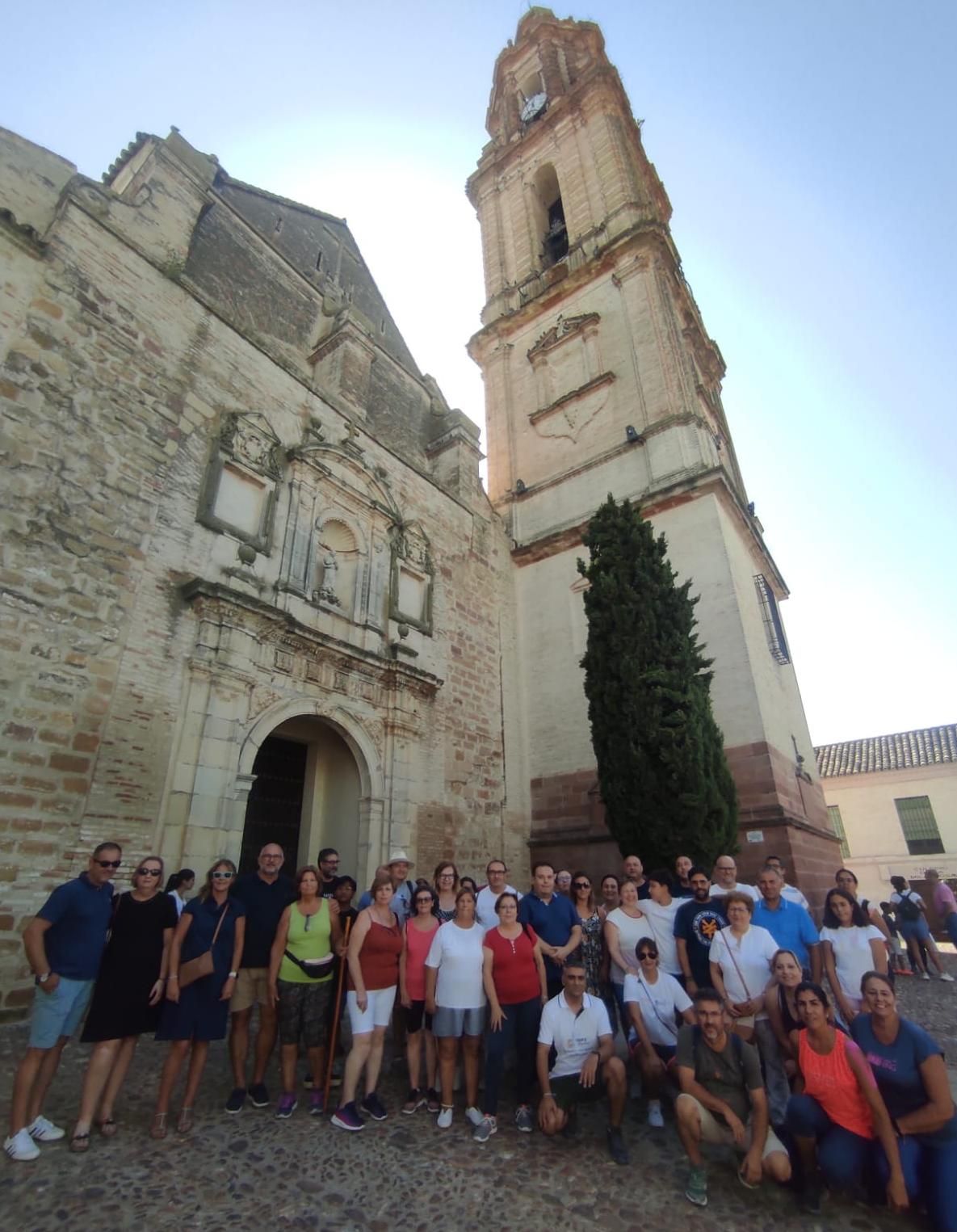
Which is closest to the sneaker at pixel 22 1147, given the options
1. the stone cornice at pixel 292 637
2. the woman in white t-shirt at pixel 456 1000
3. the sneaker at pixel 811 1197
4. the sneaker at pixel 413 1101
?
the sneaker at pixel 413 1101

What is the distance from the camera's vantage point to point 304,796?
30.0 feet

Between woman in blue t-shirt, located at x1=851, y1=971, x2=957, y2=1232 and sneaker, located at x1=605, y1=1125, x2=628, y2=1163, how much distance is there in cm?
125

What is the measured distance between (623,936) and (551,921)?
51 cm

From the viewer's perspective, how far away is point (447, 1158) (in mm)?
3322

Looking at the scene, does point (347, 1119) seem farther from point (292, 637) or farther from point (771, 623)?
point (771, 623)

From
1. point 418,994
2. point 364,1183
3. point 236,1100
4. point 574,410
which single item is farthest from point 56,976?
point 574,410

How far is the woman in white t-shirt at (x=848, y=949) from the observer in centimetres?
404

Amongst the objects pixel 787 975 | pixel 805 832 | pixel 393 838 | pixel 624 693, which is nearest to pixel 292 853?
pixel 393 838

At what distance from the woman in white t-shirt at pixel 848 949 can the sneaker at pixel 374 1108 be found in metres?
2.99

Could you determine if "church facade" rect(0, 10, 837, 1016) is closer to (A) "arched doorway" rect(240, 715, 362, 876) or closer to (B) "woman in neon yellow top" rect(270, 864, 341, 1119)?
(A) "arched doorway" rect(240, 715, 362, 876)

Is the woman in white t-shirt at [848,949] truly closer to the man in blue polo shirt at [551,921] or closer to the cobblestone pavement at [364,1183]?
the cobblestone pavement at [364,1183]

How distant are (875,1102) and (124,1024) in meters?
3.74

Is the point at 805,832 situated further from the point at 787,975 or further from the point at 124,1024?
the point at 124,1024

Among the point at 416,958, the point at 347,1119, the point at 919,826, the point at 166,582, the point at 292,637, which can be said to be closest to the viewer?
the point at 347,1119
